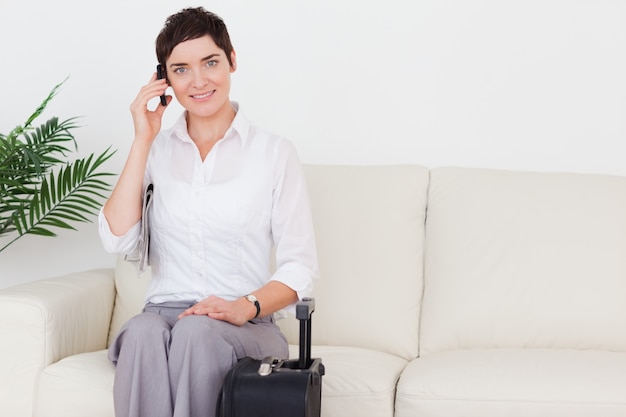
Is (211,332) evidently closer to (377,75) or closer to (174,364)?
(174,364)

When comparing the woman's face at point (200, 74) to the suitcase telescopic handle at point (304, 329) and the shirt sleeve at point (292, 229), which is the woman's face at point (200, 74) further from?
the suitcase telescopic handle at point (304, 329)

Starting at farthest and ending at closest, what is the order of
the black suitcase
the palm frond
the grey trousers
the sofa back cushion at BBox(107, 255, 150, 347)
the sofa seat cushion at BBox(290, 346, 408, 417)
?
the palm frond, the sofa back cushion at BBox(107, 255, 150, 347), the sofa seat cushion at BBox(290, 346, 408, 417), the grey trousers, the black suitcase

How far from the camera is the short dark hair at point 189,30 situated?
7.96ft

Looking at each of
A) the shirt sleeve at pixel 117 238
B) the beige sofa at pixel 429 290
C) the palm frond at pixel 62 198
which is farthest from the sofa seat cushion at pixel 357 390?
the palm frond at pixel 62 198

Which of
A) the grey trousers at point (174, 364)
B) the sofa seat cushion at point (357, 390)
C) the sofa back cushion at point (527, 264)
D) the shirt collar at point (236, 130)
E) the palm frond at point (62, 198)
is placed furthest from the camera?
the palm frond at point (62, 198)

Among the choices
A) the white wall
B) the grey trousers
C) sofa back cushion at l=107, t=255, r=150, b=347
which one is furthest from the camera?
the white wall

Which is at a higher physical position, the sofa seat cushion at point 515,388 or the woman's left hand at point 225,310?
the woman's left hand at point 225,310

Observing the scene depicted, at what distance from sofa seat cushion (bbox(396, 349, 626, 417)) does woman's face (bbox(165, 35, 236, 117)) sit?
865 millimetres

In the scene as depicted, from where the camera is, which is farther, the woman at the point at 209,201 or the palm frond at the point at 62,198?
the palm frond at the point at 62,198

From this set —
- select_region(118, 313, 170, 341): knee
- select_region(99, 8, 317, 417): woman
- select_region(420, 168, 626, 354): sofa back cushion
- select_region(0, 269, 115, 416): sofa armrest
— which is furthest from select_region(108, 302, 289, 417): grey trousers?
select_region(420, 168, 626, 354): sofa back cushion

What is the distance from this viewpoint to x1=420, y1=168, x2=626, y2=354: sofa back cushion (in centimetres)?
279

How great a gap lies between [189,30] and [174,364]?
0.86 metres

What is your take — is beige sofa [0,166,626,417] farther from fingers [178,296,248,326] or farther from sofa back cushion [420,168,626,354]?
fingers [178,296,248,326]

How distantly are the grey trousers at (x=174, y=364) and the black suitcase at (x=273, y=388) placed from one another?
61 millimetres
